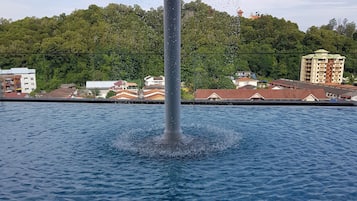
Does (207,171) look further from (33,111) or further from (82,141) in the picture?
(33,111)

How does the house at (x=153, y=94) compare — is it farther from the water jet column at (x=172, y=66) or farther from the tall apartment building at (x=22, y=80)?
the tall apartment building at (x=22, y=80)

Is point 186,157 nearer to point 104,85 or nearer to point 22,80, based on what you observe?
point 104,85

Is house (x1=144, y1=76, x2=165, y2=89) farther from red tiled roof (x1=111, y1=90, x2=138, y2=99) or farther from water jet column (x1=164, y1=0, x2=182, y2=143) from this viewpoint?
water jet column (x1=164, y1=0, x2=182, y2=143)

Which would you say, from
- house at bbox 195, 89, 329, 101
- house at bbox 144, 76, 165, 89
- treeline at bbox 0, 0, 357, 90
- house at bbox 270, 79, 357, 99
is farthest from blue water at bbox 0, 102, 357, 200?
house at bbox 270, 79, 357, 99

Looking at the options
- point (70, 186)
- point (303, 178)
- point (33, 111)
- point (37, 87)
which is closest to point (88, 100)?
point (33, 111)

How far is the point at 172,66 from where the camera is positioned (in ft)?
13.0

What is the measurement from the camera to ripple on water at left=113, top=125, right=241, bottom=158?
3.69 meters

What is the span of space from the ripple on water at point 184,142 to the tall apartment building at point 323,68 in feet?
35.7

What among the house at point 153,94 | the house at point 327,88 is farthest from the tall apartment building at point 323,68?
the house at point 153,94

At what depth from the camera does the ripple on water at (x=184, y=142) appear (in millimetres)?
3691

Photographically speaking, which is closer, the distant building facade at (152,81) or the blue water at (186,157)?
the blue water at (186,157)

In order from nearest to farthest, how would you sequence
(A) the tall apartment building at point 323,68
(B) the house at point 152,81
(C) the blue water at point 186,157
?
(C) the blue water at point 186,157 < (B) the house at point 152,81 < (A) the tall apartment building at point 323,68

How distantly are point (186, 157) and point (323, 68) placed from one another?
1656cm

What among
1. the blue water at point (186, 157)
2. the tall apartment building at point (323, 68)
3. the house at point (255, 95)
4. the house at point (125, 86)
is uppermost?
the tall apartment building at point (323, 68)
